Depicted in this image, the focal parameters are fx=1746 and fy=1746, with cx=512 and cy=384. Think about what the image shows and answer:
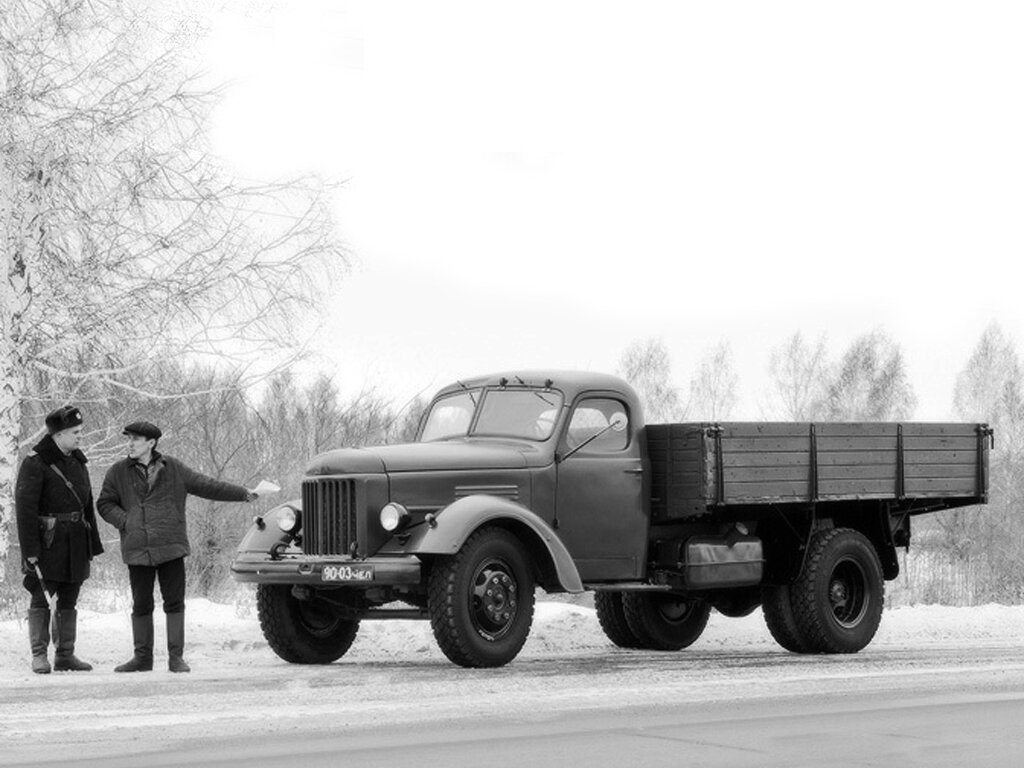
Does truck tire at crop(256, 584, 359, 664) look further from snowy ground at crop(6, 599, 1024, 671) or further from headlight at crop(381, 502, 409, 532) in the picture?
headlight at crop(381, 502, 409, 532)

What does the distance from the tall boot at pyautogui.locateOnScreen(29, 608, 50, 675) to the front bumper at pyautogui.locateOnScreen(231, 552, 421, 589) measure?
58.7 inches

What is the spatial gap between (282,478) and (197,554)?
4.48 metres

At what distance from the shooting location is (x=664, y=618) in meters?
16.7

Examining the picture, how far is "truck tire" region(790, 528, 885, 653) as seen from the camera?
15.5 metres

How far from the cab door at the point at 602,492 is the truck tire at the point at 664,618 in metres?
1.59

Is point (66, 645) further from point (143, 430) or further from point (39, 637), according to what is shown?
point (143, 430)

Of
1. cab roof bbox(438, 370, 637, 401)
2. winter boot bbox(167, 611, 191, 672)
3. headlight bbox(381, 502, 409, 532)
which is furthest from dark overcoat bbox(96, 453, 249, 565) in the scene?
cab roof bbox(438, 370, 637, 401)

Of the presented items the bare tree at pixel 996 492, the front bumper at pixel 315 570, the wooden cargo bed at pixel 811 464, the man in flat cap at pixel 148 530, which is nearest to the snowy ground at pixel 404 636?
the man in flat cap at pixel 148 530

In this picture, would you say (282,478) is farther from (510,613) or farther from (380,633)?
(510,613)

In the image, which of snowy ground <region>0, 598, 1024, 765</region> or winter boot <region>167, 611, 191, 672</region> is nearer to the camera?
snowy ground <region>0, 598, 1024, 765</region>

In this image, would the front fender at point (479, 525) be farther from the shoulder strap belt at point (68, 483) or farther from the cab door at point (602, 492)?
the shoulder strap belt at point (68, 483)

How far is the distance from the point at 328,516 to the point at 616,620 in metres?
4.11

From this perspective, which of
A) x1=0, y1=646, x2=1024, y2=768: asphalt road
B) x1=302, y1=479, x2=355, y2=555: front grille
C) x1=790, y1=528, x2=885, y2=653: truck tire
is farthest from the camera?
x1=790, y1=528, x2=885, y2=653: truck tire

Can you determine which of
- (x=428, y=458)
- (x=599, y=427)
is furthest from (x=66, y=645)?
(x=599, y=427)
